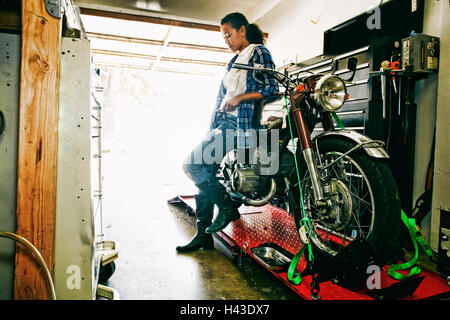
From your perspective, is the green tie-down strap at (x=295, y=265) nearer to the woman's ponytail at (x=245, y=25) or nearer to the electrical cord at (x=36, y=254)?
the electrical cord at (x=36, y=254)

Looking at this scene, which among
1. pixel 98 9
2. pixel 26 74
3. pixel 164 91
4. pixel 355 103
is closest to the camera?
pixel 26 74

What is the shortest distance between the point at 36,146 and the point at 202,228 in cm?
143

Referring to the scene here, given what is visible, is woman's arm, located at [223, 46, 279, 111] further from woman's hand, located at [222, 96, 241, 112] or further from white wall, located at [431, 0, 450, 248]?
white wall, located at [431, 0, 450, 248]

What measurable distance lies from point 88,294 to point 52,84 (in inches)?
36.3

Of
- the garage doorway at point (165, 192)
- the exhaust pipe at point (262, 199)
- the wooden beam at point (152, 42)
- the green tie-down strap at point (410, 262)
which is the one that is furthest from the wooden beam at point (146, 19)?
the green tie-down strap at point (410, 262)

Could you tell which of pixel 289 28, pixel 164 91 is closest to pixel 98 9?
pixel 289 28

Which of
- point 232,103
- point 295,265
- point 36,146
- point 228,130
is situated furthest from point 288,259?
point 36,146

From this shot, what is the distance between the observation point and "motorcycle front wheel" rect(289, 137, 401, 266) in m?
1.35

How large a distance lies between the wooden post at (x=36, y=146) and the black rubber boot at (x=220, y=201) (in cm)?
123

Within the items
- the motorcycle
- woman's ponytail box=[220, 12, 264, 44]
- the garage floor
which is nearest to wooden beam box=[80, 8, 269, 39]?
woman's ponytail box=[220, 12, 264, 44]

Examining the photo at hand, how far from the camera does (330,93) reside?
1.68 m

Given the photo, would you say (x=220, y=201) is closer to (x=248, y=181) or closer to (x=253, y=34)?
(x=248, y=181)

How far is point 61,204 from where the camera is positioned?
4.20 feet

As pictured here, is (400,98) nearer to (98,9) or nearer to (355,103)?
(355,103)
